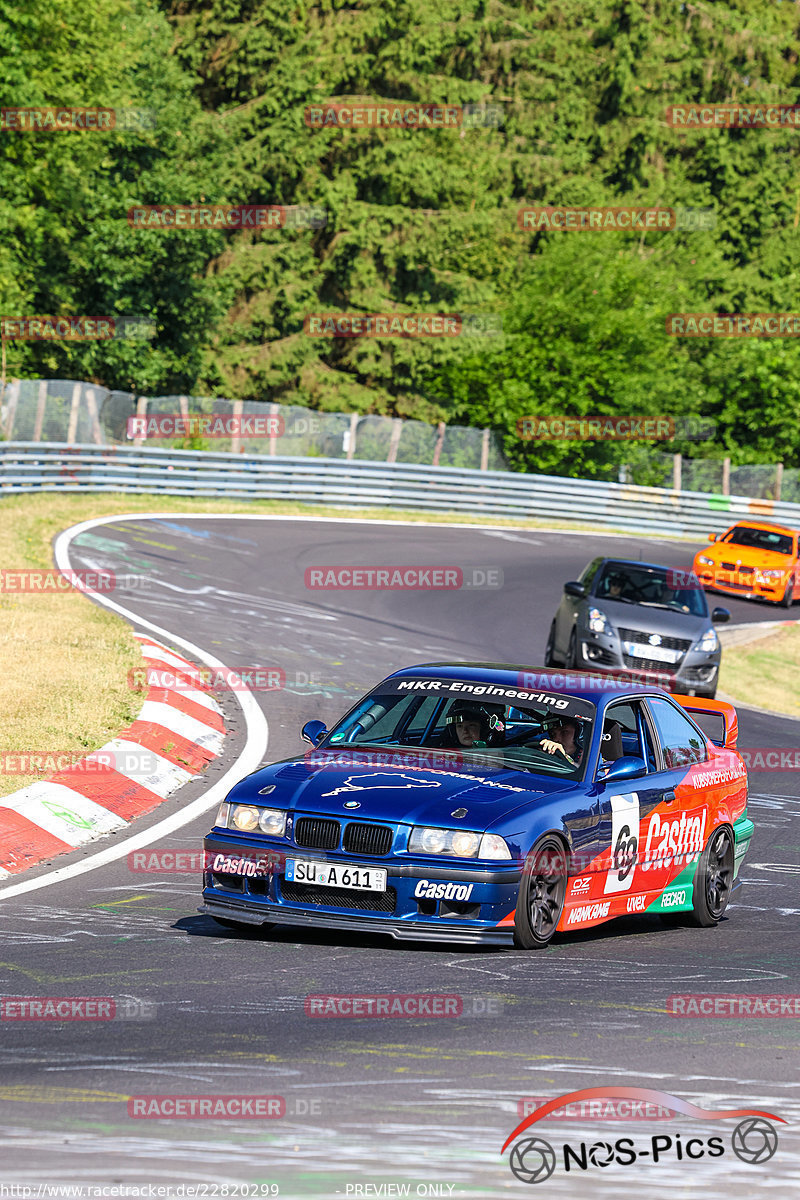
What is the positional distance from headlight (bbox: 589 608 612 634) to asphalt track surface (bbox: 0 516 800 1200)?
6.66 m

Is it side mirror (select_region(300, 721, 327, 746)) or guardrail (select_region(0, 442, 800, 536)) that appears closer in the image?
side mirror (select_region(300, 721, 327, 746))

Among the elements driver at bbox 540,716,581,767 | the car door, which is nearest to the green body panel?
the car door

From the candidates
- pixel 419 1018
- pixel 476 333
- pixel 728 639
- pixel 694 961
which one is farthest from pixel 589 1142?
pixel 476 333

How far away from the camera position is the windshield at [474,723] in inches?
327

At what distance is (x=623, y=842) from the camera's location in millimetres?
8156

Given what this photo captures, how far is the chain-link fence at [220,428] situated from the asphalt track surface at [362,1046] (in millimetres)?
18912

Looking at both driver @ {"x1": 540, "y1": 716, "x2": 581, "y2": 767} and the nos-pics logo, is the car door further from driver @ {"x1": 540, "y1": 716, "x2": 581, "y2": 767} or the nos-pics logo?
the nos-pics logo

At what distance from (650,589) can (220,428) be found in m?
17.0

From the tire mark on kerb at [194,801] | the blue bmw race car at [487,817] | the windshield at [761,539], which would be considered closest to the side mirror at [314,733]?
the blue bmw race car at [487,817]

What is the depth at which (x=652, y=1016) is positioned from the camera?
20.6ft

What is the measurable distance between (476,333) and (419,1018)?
4537 centimetres

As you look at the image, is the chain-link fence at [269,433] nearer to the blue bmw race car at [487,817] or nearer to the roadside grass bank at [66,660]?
the roadside grass bank at [66,660]

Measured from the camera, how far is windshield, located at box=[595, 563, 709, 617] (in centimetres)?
1872

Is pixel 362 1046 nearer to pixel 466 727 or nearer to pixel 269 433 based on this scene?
pixel 466 727
